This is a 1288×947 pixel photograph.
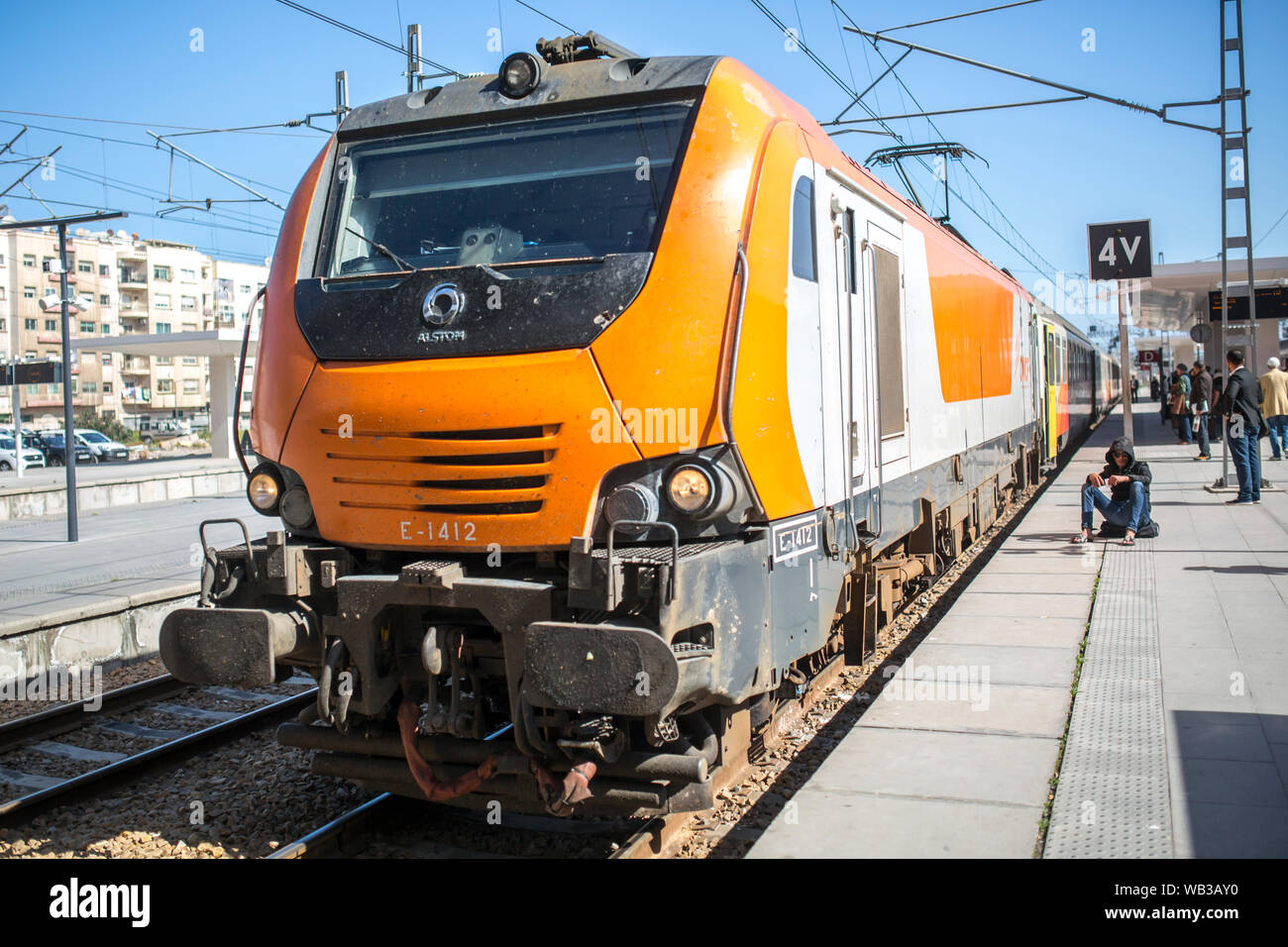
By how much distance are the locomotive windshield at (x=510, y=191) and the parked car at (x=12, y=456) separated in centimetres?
3834

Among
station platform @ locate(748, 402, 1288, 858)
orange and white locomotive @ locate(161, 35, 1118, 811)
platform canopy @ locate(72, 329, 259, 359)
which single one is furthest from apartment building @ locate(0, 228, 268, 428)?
orange and white locomotive @ locate(161, 35, 1118, 811)

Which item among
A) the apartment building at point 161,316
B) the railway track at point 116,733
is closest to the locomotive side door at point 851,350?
the railway track at point 116,733

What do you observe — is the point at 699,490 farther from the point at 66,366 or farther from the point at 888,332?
the point at 66,366

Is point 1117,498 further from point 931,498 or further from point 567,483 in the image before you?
point 567,483

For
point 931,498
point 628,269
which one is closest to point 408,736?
point 628,269

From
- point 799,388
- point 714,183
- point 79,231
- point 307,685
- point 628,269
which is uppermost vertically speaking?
point 79,231

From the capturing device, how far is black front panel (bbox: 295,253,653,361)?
14.6 feet

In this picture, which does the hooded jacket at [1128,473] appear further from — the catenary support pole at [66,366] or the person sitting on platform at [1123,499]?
the catenary support pole at [66,366]

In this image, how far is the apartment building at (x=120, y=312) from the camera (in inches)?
2810

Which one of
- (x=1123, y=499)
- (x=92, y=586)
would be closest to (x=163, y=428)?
(x=92, y=586)

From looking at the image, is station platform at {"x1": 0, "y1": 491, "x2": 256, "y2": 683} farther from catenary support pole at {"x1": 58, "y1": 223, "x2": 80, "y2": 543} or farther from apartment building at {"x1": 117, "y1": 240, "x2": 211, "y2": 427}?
apartment building at {"x1": 117, "y1": 240, "x2": 211, "y2": 427}

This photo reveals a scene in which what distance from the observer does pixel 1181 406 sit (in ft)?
87.5

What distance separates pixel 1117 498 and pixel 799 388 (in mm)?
8419

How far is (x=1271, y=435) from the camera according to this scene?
20.2 metres
